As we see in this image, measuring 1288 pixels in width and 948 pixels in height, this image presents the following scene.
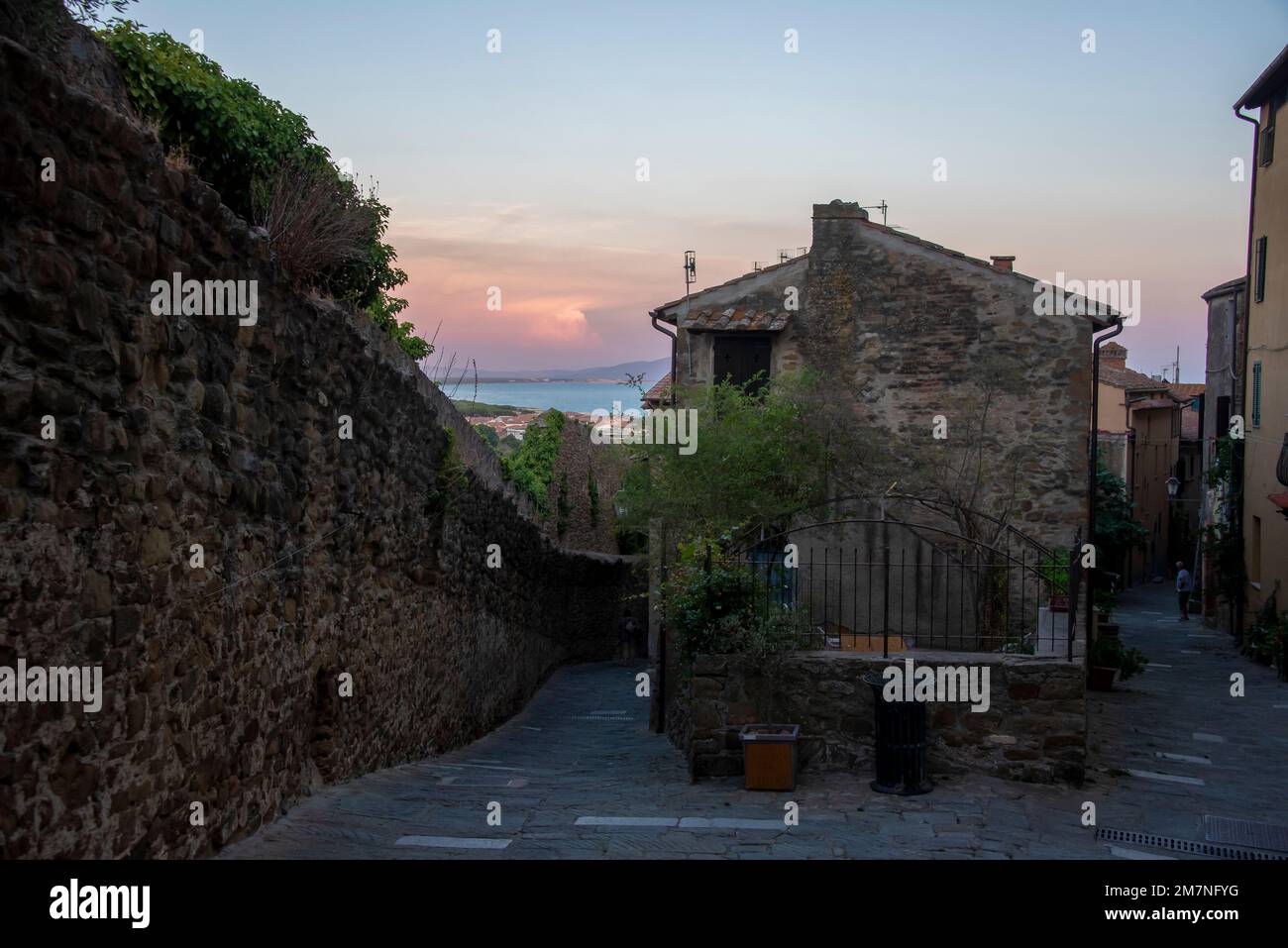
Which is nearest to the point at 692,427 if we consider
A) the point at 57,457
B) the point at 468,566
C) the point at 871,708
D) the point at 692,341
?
the point at 692,341

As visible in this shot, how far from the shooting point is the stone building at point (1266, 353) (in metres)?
19.3

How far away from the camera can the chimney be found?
37.9 metres

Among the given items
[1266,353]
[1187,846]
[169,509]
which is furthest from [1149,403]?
[169,509]

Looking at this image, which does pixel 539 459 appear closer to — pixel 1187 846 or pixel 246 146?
pixel 246 146

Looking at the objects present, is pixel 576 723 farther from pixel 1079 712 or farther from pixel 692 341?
pixel 1079 712

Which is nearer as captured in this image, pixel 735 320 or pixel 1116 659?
pixel 1116 659

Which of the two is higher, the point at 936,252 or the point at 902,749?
the point at 936,252

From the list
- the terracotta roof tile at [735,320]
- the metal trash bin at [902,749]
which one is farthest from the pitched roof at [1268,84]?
the metal trash bin at [902,749]

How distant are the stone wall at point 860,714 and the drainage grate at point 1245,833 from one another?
1.14m

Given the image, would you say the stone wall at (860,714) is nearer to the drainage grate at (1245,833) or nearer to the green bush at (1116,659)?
the drainage grate at (1245,833)

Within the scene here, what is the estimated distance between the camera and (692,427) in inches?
575

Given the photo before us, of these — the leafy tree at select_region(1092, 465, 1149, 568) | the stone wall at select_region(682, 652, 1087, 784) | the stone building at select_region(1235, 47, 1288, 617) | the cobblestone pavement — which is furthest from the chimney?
the stone wall at select_region(682, 652, 1087, 784)

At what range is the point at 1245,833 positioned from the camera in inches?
299

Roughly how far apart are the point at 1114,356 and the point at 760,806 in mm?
34187
